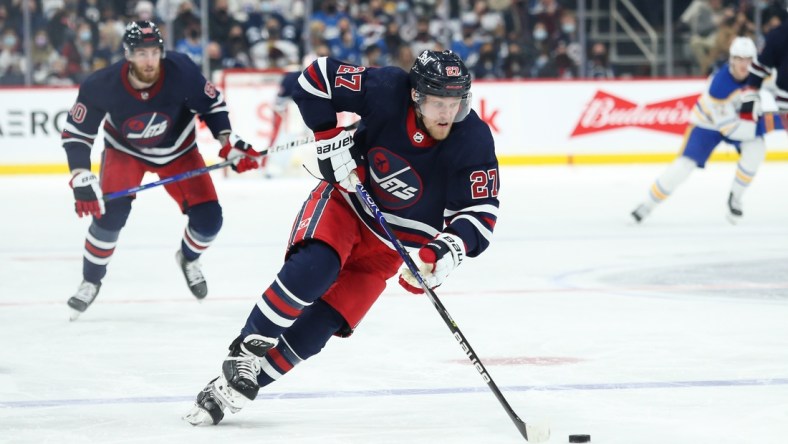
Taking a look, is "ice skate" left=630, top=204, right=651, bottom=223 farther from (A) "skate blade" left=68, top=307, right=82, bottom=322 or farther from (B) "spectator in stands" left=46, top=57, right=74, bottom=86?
(B) "spectator in stands" left=46, top=57, right=74, bottom=86

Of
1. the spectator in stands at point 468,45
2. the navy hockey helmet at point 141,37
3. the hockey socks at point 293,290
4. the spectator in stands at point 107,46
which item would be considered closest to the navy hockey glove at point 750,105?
the navy hockey helmet at point 141,37

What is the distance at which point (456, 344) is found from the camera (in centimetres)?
437

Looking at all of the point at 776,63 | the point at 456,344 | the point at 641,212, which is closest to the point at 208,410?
the point at 456,344

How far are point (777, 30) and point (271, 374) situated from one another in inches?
218

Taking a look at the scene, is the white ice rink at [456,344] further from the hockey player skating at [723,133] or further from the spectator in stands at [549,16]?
the spectator in stands at [549,16]

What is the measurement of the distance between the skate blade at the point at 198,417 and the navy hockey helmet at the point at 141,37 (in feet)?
6.56

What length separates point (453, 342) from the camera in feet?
14.4

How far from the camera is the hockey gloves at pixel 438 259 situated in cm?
307

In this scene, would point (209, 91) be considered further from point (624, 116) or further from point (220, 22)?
point (624, 116)

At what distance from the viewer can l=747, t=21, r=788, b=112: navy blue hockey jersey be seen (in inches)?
311

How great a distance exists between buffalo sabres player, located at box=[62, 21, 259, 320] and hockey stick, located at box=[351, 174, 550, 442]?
72.7 inches

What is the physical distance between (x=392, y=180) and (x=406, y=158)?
0.08 m

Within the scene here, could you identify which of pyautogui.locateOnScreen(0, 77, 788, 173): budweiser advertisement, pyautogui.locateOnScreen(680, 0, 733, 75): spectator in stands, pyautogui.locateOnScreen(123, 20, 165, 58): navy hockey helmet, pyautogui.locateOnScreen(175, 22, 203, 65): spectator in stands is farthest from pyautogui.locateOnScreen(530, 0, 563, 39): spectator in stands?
pyautogui.locateOnScreen(123, 20, 165, 58): navy hockey helmet

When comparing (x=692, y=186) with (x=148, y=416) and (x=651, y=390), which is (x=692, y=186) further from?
(x=148, y=416)
